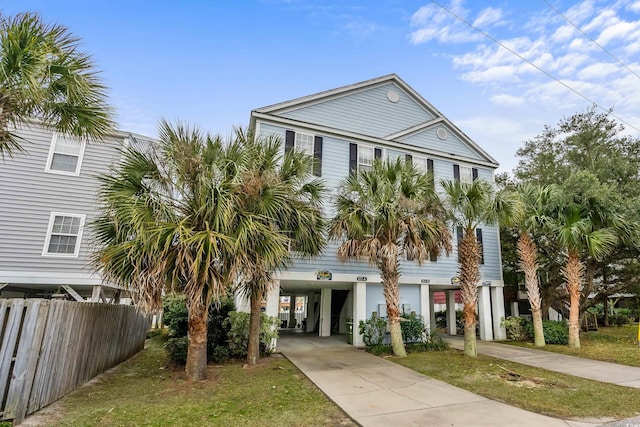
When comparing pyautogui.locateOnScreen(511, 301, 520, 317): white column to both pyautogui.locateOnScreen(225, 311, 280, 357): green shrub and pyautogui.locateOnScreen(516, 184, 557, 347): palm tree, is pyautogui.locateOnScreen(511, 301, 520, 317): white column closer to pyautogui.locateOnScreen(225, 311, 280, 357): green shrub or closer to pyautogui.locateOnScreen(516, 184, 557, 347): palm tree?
pyautogui.locateOnScreen(516, 184, 557, 347): palm tree

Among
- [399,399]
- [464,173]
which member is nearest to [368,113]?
[464,173]

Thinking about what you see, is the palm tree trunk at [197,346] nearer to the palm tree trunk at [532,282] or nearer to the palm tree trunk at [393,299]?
the palm tree trunk at [393,299]

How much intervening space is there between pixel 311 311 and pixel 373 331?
7.72 meters

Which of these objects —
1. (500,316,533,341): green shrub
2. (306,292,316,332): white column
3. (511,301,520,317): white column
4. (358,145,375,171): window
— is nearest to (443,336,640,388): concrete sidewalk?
(500,316,533,341): green shrub

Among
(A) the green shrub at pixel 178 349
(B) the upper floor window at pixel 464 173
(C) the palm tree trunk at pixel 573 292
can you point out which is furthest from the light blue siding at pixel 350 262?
(A) the green shrub at pixel 178 349

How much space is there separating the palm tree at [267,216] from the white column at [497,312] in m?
11.3

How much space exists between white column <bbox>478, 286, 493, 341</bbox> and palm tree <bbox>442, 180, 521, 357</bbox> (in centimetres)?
556

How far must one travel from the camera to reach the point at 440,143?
1705 cm

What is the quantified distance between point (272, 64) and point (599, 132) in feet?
63.8

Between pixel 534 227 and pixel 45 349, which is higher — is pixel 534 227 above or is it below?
above

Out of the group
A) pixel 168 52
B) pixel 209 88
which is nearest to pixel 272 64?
pixel 209 88

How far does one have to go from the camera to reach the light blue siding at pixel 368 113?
15.0m

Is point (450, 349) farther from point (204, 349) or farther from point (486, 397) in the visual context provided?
point (204, 349)

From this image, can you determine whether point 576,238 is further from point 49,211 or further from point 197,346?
point 49,211
